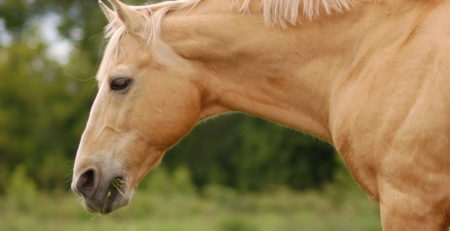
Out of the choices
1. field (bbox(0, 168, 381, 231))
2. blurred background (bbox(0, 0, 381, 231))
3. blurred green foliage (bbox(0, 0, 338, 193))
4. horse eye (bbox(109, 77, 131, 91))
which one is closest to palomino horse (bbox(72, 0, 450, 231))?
horse eye (bbox(109, 77, 131, 91))

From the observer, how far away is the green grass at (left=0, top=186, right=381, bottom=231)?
47.0 feet

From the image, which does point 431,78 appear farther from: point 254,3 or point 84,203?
point 84,203

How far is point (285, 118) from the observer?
4.72m

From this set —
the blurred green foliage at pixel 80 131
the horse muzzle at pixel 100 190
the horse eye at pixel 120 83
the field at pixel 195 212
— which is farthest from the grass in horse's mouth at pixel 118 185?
the blurred green foliage at pixel 80 131

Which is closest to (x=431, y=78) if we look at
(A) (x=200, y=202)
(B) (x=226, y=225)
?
(B) (x=226, y=225)

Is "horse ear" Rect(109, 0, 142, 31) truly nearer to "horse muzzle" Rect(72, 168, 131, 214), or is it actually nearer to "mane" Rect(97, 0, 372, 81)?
"mane" Rect(97, 0, 372, 81)

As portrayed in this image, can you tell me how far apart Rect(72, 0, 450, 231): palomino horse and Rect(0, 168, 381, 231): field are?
Result: 839cm

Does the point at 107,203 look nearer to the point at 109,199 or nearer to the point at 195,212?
the point at 109,199

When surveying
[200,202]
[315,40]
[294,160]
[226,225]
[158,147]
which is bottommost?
[294,160]

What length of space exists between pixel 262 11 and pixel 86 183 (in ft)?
5.06

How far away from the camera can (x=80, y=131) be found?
3934 centimetres

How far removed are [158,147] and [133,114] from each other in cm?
28

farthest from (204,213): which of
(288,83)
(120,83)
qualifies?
(288,83)

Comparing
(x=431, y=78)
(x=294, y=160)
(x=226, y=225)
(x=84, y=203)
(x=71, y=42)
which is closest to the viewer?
(x=431, y=78)
